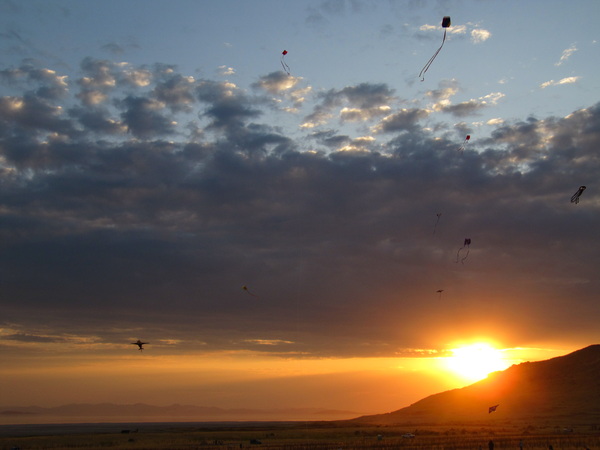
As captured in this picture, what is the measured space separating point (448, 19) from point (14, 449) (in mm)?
76621

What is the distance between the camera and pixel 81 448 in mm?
77625

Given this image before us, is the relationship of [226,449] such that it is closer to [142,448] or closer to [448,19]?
[142,448]

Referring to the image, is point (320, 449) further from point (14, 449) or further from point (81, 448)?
point (14, 449)

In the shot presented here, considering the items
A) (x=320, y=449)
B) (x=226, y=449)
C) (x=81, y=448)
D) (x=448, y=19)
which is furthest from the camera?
(x=81, y=448)

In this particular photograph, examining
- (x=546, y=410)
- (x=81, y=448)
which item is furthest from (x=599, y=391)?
(x=81, y=448)

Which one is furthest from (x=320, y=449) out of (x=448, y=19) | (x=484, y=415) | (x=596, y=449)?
(x=484, y=415)

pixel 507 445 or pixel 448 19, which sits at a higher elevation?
pixel 448 19

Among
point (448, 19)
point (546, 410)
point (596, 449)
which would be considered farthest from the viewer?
point (546, 410)

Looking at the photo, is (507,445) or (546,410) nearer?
(507,445)

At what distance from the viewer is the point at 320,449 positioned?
214ft

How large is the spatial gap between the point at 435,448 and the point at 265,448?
2092 centimetres

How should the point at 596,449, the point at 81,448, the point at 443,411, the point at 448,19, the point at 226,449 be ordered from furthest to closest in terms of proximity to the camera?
the point at 443,411
the point at 81,448
the point at 226,449
the point at 596,449
the point at 448,19

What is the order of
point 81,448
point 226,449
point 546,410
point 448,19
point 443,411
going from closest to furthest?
point 448,19 → point 226,449 → point 81,448 → point 546,410 → point 443,411

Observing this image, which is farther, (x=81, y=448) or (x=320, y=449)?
(x=81, y=448)
